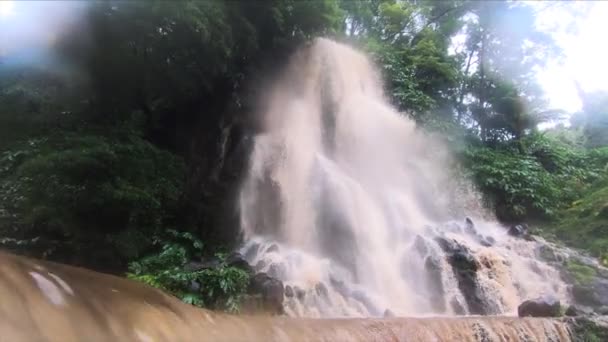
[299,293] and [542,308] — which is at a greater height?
[542,308]

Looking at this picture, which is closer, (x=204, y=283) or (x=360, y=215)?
(x=204, y=283)

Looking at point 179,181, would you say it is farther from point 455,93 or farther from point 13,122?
point 455,93

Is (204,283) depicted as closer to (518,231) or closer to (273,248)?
(273,248)

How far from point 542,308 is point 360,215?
4614 millimetres

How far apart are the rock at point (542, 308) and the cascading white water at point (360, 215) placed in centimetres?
145

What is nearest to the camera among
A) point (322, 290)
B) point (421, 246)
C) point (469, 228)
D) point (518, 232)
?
point (322, 290)

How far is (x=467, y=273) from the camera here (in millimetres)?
8891

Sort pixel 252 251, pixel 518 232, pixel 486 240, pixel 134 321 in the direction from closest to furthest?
pixel 134 321, pixel 252 251, pixel 486 240, pixel 518 232

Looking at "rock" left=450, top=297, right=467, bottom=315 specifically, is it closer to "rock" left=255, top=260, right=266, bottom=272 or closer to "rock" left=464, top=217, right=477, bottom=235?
"rock" left=255, top=260, right=266, bottom=272

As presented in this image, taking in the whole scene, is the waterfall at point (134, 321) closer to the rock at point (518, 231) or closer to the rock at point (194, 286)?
the rock at point (194, 286)

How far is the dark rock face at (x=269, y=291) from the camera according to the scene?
6.52 meters

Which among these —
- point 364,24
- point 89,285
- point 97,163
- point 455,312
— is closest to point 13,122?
point 97,163

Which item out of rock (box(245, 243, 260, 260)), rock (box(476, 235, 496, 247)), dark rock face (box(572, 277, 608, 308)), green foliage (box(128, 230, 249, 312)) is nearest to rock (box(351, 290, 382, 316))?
green foliage (box(128, 230, 249, 312))

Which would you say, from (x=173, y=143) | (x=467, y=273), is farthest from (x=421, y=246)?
(x=173, y=143)
